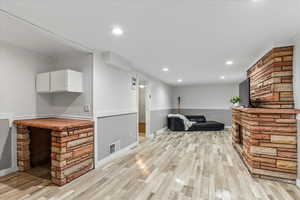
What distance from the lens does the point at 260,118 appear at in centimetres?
252

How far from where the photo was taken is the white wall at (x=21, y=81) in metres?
2.59

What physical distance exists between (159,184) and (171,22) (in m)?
2.29

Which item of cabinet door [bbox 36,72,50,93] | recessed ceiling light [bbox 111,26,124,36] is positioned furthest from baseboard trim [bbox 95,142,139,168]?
recessed ceiling light [bbox 111,26,124,36]

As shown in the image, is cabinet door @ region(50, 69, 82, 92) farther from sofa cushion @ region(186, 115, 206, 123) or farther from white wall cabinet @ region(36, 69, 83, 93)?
sofa cushion @ region(186, 115, 206, 123)

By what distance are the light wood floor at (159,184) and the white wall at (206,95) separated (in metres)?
5.20

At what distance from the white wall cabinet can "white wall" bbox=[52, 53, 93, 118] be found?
0.45 feet

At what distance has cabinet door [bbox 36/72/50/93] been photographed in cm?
291

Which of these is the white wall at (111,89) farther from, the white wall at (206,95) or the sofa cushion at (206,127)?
the white wall at (206,95)

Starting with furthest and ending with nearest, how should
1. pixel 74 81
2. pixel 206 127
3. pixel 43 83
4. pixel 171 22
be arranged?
pixel 206 127, pixel 43 83, pixel 74 81, pixel 171 22

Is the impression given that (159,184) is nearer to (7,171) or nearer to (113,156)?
(113,156)

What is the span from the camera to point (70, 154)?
2377mm

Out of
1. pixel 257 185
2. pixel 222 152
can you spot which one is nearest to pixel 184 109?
pixel 222 152

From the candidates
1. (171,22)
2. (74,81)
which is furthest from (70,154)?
(171,22)

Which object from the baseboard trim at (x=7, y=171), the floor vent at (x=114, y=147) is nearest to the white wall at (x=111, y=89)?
the floor vent at (x=114, y=147)
